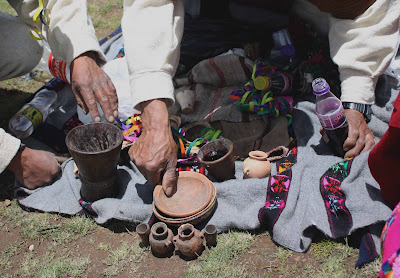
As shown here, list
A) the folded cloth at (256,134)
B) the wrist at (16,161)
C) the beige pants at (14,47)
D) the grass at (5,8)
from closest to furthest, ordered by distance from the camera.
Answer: the wrist at (16,161) < the folded cloth at (256,134) < the beige pants at (14,47) < the grass at (5,8)

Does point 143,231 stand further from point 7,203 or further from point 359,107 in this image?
point 359,107

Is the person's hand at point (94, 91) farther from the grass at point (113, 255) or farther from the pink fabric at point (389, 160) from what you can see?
the pink fabric at point (389, 160)

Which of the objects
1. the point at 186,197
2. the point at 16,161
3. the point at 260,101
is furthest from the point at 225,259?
the point at 16,161

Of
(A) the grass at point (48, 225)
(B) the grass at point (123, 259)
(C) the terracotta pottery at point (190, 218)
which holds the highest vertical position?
(C) the terracotta pottery at point (190, 218)

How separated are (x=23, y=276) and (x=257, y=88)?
2197 millimetres

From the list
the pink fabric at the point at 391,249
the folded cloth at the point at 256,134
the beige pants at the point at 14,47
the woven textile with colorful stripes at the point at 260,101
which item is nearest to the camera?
the pink fabric at the point at 391,249

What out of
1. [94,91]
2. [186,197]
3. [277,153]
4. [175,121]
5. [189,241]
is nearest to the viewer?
[189,241]

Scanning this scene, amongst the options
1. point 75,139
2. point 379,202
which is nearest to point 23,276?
point 75,139

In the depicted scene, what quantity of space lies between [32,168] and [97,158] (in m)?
0.73

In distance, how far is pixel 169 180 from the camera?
2.47 m

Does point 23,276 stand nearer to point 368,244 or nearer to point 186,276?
point 186,276

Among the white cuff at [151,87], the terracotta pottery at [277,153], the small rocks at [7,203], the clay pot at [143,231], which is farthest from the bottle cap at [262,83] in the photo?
the small rocks at [7,203]

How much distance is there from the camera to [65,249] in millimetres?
2615

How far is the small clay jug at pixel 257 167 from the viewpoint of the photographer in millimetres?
2732
